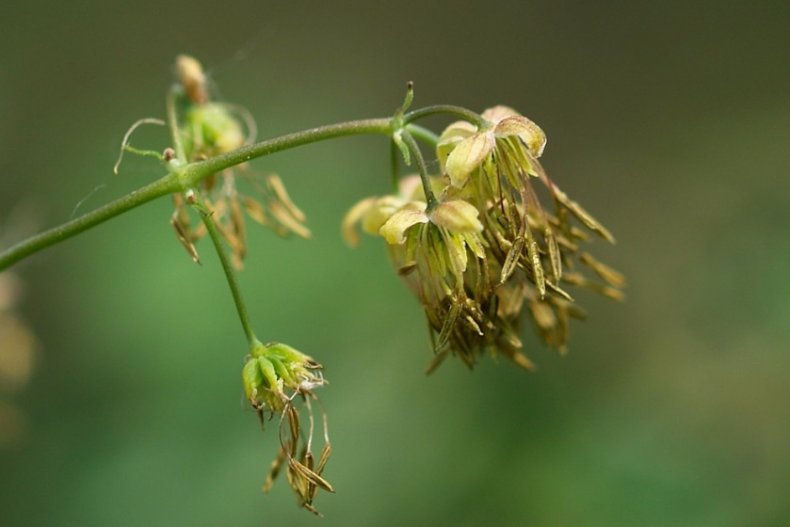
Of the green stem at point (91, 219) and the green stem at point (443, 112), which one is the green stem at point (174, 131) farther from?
the green stem at point (443, 112)

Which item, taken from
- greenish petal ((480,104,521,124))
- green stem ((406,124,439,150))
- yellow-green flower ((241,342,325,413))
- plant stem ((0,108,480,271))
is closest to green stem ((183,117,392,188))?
plant stem ((0,108,480,271))

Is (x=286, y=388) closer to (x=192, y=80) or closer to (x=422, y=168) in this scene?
(x=422, y=168)

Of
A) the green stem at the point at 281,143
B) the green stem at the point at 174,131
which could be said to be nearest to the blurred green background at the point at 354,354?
the green stem at the point at 174,131

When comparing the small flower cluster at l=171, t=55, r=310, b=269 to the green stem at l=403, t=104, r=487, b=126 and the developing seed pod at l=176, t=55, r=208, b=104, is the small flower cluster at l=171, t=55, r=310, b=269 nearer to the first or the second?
the developing seed pod at l=176, t=55, r=208, b=104

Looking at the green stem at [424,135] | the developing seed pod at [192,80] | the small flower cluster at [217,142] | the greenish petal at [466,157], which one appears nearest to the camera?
the greenish petal at [466,157]

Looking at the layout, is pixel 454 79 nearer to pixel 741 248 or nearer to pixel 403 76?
pixel 403 76

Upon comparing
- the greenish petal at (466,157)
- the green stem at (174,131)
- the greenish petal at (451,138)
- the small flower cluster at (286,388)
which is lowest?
the small flower cluster at (286,388)

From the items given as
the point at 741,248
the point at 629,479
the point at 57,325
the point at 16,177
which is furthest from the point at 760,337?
the point at 16,177
